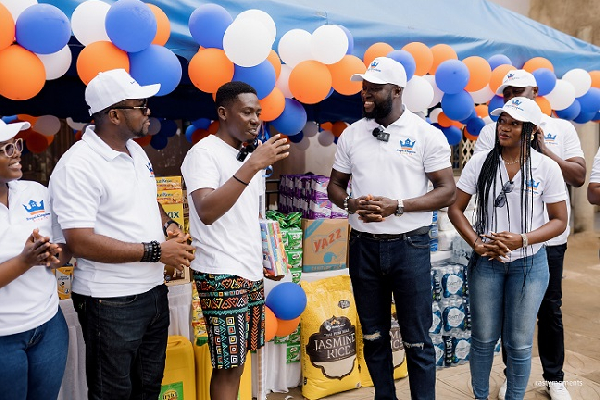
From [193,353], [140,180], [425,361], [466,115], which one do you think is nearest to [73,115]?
[193,353]

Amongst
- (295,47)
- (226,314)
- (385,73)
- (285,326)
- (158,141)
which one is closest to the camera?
(226,314)

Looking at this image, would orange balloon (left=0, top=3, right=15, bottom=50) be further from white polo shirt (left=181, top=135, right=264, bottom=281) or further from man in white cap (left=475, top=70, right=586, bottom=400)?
man in white cap (left=475, top=70, right=586, bottom=400)

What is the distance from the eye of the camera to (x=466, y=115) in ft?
11.3

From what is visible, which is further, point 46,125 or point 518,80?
point 46,125

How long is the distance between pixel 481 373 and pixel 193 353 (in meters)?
1.57

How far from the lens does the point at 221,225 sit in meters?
2.13

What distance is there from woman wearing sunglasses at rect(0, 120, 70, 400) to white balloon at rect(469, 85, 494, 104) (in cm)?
284

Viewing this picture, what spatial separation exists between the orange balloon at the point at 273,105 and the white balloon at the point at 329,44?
11.2 inches

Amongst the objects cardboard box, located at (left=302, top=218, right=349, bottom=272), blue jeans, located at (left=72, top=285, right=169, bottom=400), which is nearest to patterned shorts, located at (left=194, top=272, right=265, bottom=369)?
blue jeans, located at (left=72, top=285, right=169, bottom=400)

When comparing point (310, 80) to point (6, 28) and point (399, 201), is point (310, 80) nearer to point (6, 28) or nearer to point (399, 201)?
point (399, 201)

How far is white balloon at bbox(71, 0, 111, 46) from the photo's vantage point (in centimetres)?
206

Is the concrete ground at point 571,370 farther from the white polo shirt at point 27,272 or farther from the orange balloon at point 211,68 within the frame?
the orange balloon at point 211,68

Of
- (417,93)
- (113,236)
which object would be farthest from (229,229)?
(417,93)

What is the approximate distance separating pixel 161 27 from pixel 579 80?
10.7ft
